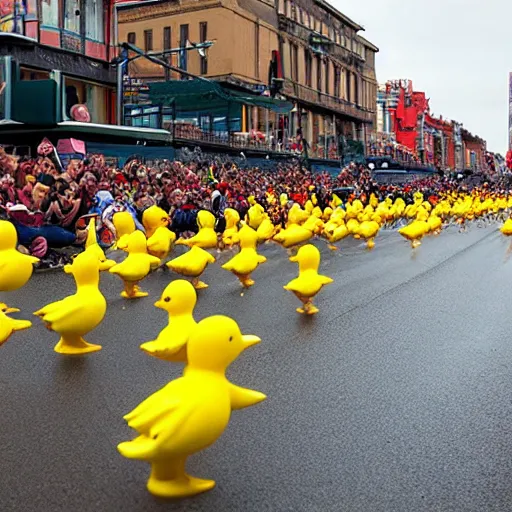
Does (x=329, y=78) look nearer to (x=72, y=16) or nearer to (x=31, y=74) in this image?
(x=72, y=16)

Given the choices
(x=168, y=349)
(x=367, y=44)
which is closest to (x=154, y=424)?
(x=168, y=349)

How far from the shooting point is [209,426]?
12.1 feet

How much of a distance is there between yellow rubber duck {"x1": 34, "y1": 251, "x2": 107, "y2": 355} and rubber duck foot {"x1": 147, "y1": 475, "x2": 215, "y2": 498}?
297cm

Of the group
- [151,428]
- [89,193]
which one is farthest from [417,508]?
[89,193]

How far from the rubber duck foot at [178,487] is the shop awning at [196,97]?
25409 millimetres

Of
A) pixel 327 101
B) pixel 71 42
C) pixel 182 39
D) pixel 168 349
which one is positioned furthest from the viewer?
pixel 327 101

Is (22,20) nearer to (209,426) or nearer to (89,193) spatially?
(89,193)

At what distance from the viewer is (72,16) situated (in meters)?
25.3

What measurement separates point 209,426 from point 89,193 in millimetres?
12136

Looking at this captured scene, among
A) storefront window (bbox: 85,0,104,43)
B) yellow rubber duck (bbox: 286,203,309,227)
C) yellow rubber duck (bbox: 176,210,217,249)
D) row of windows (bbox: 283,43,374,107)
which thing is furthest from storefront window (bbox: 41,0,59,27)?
row of windows (bbox: 283,43,374,107)

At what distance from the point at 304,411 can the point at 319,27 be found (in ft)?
169

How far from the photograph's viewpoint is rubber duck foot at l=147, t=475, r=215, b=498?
12.7ft

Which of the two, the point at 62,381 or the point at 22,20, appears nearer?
the point at 62,381

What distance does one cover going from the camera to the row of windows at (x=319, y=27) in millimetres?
47062
